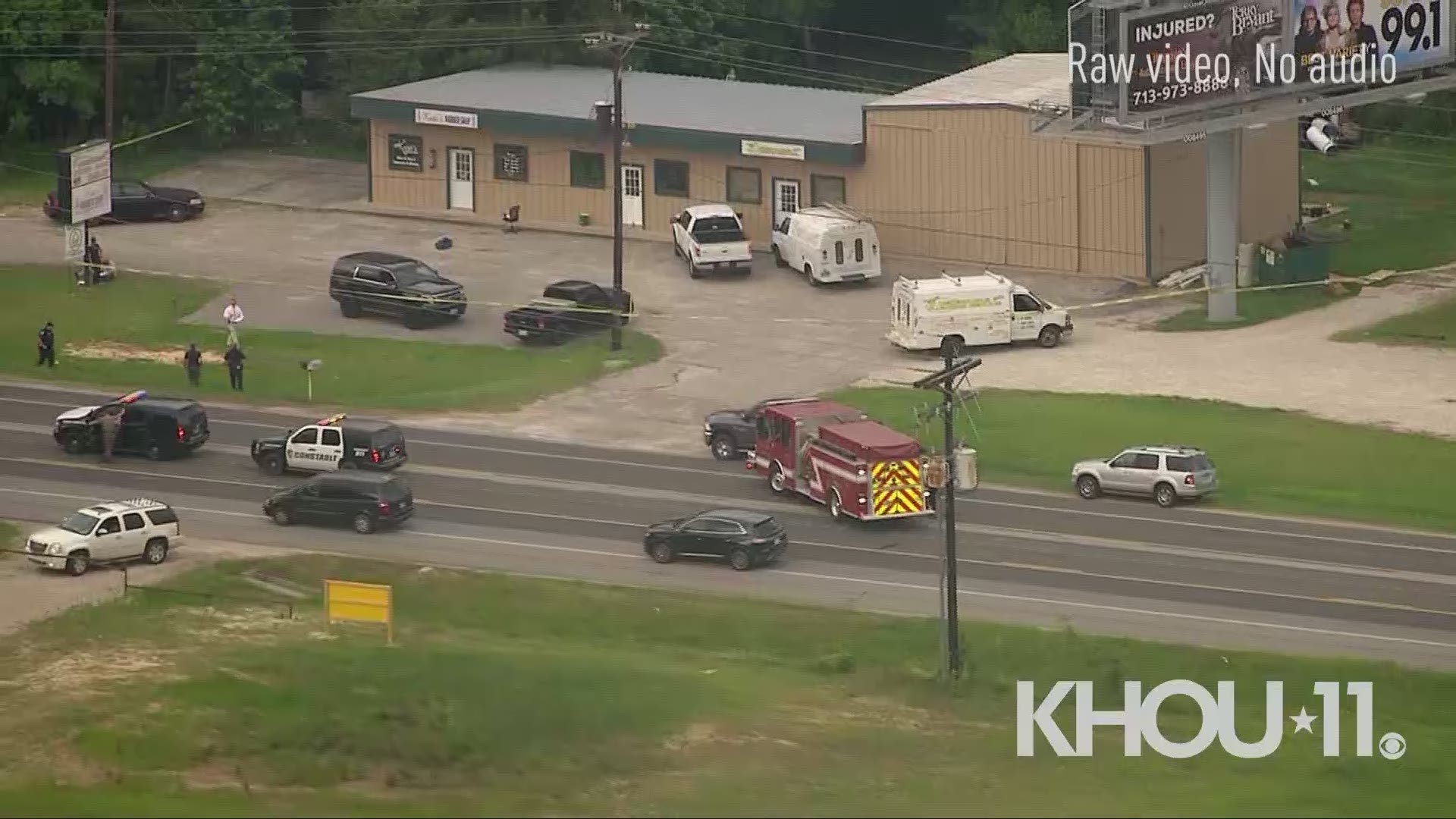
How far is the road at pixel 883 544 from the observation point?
55.8 meters

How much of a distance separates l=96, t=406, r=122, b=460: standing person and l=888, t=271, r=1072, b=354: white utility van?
22378mm

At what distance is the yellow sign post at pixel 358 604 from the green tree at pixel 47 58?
5272cm

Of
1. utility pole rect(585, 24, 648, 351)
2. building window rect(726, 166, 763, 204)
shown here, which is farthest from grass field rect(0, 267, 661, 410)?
building window rect(726, 166, 763, 204)

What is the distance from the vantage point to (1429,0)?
2987 inches

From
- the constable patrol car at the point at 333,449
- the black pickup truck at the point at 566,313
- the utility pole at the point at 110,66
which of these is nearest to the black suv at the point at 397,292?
the black pickup truck at the point at 566,313

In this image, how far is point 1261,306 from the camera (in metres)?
80.9

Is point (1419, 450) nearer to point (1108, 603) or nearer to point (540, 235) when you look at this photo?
point (1108, 603)

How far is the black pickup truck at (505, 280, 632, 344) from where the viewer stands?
7856cm

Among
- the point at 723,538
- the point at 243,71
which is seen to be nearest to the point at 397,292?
the point at 723,538

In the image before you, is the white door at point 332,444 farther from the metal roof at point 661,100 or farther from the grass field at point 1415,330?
the grass field at point 1415,330

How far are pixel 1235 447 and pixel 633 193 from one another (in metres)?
30.9

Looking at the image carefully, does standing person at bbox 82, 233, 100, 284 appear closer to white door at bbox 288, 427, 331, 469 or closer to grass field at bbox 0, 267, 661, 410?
grass field at bbox 0, 267, 661, 410

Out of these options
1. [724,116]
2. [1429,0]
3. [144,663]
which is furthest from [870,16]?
[144,663]

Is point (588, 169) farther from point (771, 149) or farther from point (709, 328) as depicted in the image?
point (709, 328)
